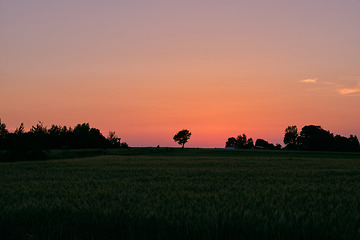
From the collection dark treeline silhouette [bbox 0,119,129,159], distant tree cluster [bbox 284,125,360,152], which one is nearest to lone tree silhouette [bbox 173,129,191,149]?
dark treeline silhouette [bbox 0,119,129,159]

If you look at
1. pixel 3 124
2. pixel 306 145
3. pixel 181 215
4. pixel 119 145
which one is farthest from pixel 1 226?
pixel 306 145

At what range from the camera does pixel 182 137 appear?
162250mm

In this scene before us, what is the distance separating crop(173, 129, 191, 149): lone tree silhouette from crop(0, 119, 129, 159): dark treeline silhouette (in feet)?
97.6

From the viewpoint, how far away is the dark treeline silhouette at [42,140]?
35.5 m

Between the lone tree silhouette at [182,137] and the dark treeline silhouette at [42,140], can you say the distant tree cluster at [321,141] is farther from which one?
the dark treeline silhouette at [42,140]

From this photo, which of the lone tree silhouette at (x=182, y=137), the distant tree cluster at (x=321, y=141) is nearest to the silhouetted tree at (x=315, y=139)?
the distant tree cluster at (x=321, y=141)

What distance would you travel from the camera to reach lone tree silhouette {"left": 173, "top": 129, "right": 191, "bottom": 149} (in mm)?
162250

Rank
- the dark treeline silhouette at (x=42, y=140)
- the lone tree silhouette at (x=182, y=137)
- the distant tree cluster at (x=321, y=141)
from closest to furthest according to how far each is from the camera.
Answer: the dark treeline silhouette at (x=42, y=140)
the distant tree cluster at (x=321, y=141)
the lone tree silhouette at (x=182, y=137)

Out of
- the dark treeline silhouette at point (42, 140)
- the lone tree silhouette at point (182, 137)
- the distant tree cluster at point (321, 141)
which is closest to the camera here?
the dark treeline silhouette at point (42, 140)

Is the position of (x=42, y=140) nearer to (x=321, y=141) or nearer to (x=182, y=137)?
(x=182, y=137)

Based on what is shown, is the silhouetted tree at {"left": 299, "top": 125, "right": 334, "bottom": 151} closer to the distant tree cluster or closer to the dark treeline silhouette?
the distant tree cluster

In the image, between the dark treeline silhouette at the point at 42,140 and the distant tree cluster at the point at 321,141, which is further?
the distant tree cluster at the point at 321,141

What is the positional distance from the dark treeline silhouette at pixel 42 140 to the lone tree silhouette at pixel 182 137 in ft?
97.6

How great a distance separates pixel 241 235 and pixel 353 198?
475 centimetres
